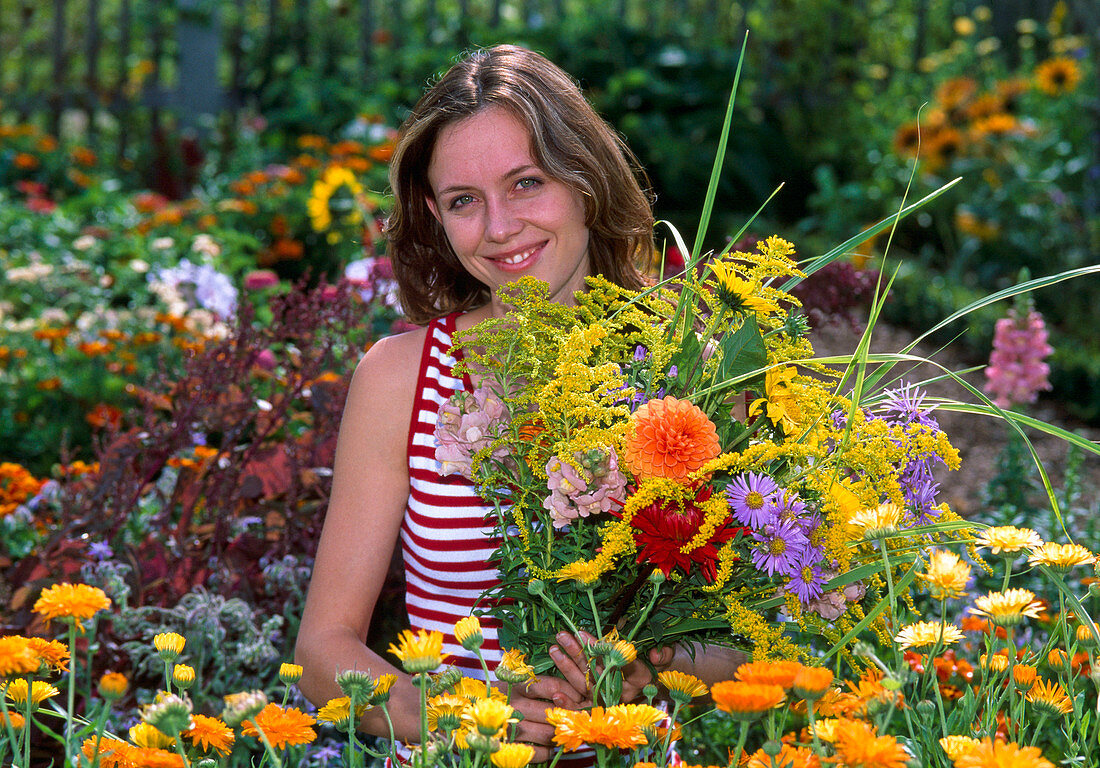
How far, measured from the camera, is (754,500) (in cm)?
106

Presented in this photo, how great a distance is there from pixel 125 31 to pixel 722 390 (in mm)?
6785

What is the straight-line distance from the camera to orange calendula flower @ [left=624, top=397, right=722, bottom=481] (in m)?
1.03

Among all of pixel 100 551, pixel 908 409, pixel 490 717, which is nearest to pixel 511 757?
pixel 490 717

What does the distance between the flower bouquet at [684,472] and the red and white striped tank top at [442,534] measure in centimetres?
49

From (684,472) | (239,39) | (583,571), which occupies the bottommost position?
(583,571)

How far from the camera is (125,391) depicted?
334cm

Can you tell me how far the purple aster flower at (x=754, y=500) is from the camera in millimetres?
1058

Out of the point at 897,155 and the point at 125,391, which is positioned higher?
the point at 897,155

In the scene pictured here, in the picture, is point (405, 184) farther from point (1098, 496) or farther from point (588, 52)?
point (588, 52)

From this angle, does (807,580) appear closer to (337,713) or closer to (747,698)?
(747,698)

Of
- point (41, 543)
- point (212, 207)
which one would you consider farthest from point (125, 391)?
point (212, 207)

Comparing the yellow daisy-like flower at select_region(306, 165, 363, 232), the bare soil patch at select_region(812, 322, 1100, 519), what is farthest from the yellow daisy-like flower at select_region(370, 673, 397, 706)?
the yellow daisy-like flower at select_region(306, 165, 363, 232)

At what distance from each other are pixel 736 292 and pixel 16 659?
0.78 metres

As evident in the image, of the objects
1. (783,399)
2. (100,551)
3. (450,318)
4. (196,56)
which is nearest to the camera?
(783,399)
